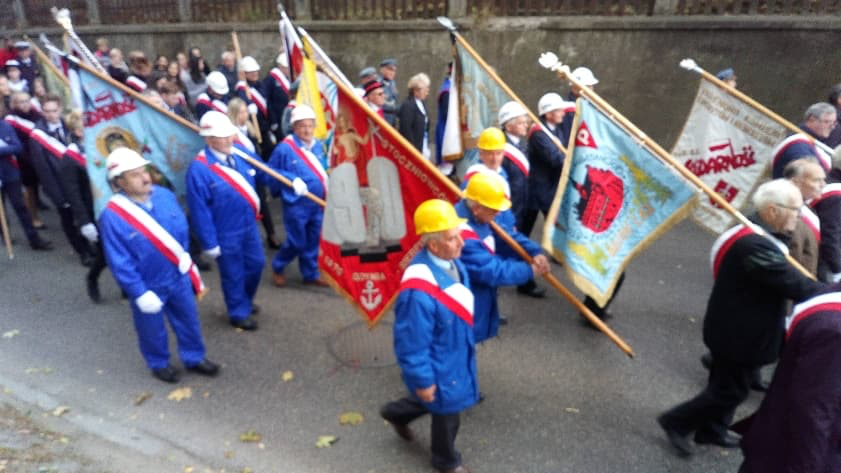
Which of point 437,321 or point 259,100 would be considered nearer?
point 437,321

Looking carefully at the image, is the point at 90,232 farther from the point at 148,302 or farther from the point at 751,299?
the point at 751,299

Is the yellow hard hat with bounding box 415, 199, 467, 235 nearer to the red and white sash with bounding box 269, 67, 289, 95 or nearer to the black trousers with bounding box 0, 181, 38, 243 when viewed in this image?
the black trousers with bounding box 0, 181, 38, 243

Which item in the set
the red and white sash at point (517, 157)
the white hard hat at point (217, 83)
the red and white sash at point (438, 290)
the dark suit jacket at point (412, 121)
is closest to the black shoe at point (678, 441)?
the red and white sash at point (438, 290)

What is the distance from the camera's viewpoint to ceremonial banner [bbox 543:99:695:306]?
3574 millimetres

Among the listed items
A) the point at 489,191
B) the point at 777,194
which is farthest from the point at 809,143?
the point at 489,191

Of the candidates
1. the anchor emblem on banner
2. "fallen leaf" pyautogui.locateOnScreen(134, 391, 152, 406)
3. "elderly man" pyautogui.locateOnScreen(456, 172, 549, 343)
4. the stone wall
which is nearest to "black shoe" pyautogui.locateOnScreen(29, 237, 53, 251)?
"fallen leaf" pyautogui.locateOnScreen(134, 391, 152, 406)

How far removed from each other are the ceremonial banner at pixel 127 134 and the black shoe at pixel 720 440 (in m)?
4.98

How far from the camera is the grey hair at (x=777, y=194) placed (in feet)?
10.5

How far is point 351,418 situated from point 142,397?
1732 mm

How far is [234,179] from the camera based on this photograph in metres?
5.07

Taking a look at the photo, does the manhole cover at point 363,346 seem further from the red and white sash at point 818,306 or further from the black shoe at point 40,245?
the black shoe at point 40,245

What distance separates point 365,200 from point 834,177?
4.05 metres

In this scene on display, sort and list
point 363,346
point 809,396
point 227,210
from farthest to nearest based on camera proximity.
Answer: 1. point 363,346
2. point 227,210
3. point 809,396

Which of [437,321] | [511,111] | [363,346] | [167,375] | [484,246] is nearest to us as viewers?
[437,321]
